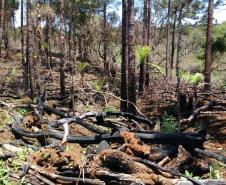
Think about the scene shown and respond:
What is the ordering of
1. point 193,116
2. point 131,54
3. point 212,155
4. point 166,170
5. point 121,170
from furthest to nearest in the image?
point 131,54, point 193,116, point 212,155, point 121,170, point 166,170

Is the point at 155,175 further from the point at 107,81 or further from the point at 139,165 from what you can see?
the point at 107,81

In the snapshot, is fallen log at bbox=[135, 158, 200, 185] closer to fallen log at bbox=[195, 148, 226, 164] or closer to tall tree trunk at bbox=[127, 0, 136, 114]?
fallen log at bbox=[195, 148, 226, 164]

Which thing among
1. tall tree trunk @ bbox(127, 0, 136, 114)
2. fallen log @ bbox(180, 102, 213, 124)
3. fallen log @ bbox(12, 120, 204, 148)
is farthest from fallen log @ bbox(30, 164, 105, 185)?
tall tree trunk @ bbox(127, 0, 136, 114)

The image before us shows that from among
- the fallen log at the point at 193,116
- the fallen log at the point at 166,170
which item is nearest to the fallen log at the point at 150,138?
the fallen log at the point at 166,170

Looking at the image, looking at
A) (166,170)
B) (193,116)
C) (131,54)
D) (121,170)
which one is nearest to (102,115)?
(121,170)

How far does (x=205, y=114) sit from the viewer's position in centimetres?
1309

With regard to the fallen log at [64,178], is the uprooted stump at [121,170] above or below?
above

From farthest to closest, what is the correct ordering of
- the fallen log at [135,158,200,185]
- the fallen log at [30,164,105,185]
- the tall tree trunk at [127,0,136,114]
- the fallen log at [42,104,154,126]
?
the tall tree trunk at [127,0,136,114]
the fallen log at [42,104,154,126]
the fallen log at [30,164,105,185]
the fallen log at [135,158,200,185]

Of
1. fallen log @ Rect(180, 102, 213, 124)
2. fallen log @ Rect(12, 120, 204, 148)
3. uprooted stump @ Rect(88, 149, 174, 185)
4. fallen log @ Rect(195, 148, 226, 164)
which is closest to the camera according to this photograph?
uprooted stump @ Rect(88, 149, 174, 185)

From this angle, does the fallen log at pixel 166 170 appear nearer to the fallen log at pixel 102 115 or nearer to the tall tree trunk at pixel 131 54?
the fallen log at pixel 102 115

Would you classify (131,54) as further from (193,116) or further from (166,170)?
(166,170)

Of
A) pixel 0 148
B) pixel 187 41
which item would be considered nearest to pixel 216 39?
pixel 187 41

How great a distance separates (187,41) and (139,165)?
3458 cm

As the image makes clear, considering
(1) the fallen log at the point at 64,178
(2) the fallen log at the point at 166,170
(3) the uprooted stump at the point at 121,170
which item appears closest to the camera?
(2) the fallen log at the point at 166,170
